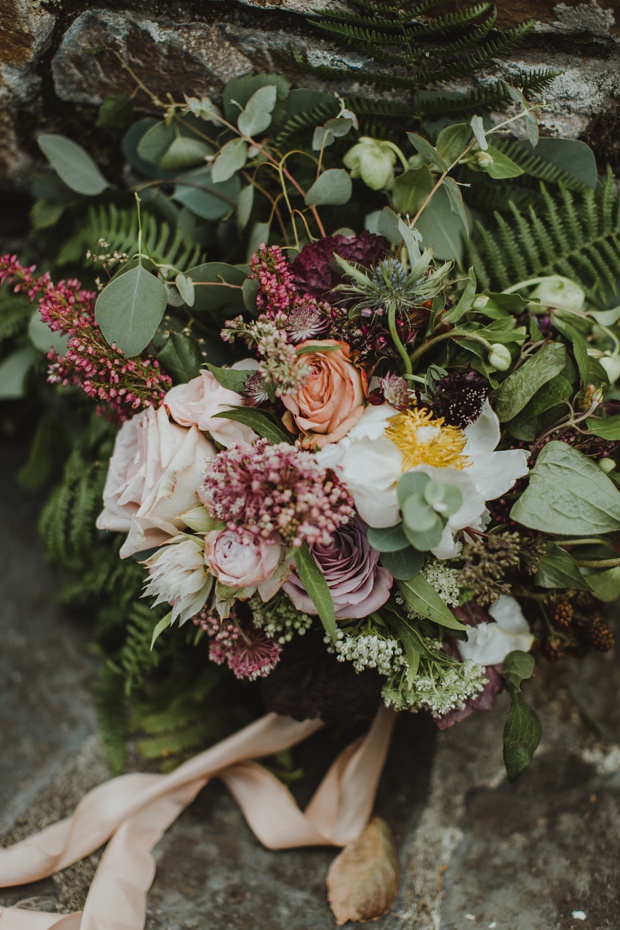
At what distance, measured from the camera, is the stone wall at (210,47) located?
3.58ft

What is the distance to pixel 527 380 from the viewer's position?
40.1 inches

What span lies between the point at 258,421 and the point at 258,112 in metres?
0.52

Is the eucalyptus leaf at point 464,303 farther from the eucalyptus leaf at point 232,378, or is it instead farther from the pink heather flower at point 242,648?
the pink heather flower at point 242,648

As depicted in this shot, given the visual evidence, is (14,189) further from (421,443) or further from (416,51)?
(421,443)

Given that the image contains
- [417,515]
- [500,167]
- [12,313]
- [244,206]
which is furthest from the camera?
[12,313]

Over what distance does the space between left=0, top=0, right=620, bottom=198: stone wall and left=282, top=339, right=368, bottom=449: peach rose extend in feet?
1.78

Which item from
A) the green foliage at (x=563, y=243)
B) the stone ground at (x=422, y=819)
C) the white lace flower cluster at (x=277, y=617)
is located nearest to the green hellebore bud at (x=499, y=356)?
the green foliage at (x=563, y=243)

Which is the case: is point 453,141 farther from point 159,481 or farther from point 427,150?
point 159,481

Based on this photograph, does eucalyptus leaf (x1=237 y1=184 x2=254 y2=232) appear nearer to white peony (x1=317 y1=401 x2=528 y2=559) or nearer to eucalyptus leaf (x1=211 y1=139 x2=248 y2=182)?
eucalyptus leaf (x1=211 y1=139 x2=248 y2=182)

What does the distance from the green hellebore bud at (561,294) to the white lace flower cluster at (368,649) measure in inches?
22.7

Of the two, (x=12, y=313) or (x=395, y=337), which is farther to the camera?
(x=12, y=313)

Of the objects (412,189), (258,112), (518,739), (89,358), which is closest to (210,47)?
(258,112)

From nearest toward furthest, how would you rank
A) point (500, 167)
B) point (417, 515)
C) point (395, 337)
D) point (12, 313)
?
point (417, 515)
point (395, 337)
point (500, 167)
point (12, 313)

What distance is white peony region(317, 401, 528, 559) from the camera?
91 cm
